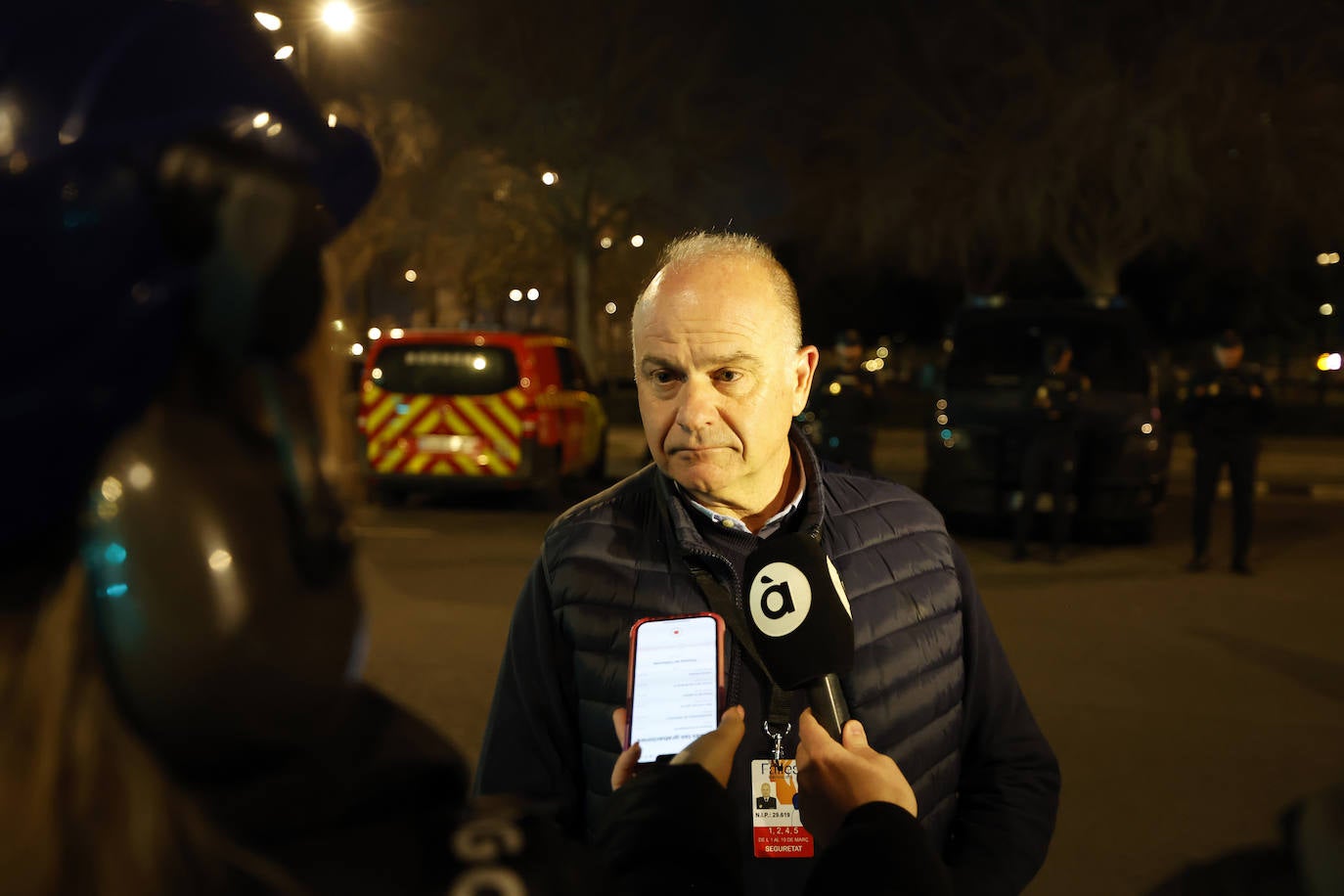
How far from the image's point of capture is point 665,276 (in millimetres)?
2248

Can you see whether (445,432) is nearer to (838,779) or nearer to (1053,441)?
(1053,441)

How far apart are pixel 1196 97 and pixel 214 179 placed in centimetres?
2649

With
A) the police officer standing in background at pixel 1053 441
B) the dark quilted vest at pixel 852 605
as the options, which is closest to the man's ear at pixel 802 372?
the dark quilted vest at pixel 852 605

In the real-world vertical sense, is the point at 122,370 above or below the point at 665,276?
below

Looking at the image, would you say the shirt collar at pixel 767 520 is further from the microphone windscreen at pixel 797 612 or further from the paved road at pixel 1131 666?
the paved road at pixel 1131 666

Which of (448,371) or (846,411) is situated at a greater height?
(448,371)

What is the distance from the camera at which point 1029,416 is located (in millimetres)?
10359

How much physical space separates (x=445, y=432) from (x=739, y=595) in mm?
10968

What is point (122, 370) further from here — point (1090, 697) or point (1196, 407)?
point (1196, 407)

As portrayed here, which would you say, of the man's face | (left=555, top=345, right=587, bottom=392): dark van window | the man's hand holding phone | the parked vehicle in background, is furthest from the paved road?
(left=555, top=345, right=587, bottom=392): dark van window

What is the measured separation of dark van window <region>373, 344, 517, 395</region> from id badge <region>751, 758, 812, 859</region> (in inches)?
433

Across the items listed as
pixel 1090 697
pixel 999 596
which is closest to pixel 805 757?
pixel 1090 697

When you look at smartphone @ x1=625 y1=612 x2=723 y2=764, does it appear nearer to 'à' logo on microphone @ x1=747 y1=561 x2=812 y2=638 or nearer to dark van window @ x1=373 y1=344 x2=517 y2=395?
'à' logo on microphone @ x1=747 y1=561 x2=812 y2=638

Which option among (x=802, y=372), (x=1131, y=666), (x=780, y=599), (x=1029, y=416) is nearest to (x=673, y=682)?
(x=780, y=599)
